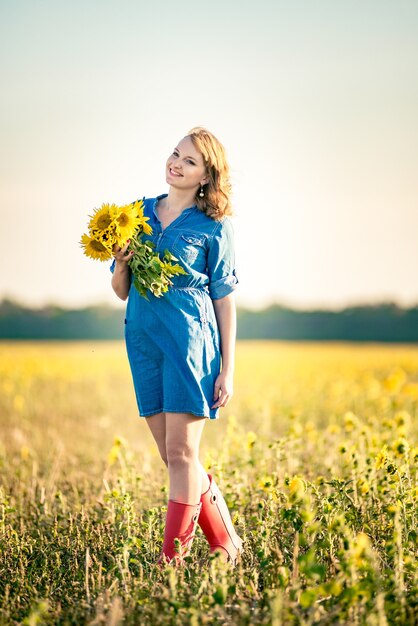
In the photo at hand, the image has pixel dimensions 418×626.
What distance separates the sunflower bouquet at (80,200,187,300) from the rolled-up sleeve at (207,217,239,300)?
6.9 inches

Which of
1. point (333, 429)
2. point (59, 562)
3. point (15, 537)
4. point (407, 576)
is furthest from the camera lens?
point (333, 429)

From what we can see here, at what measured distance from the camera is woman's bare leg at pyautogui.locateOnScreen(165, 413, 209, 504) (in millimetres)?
3828

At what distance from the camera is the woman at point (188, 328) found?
3824 mm

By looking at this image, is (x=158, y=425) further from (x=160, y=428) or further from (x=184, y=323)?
(x=184, y=323)

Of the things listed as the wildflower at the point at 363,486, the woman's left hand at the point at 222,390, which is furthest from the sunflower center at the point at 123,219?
the wildflower at the point at 363,486

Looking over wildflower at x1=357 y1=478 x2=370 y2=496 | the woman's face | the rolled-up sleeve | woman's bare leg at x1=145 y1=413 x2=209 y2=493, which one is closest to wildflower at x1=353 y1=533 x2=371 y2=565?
woman's bare leg at x1=145 y1=413 x2=209 y2=493

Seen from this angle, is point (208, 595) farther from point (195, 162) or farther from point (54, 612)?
point (195, 162)

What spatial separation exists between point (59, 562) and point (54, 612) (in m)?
0.60

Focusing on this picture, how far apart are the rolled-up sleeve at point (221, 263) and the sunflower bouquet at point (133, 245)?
0.17 metres

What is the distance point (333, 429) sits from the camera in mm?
5574

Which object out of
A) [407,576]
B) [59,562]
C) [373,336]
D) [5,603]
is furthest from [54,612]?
[373,336]

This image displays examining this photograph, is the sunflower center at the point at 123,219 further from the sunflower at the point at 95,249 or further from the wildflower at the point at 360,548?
the wildflower at the point at 360,548

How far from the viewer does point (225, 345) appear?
13.0ft

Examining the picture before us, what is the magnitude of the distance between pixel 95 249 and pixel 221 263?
59 centimetres
